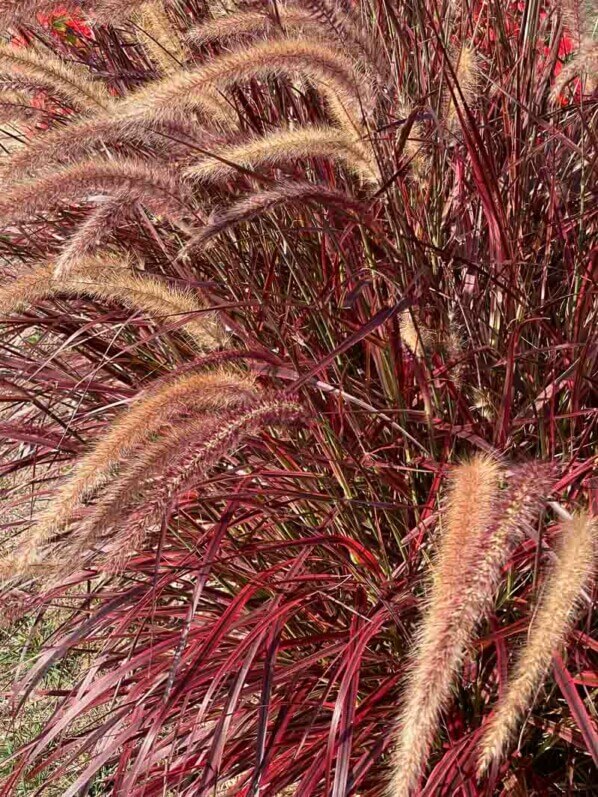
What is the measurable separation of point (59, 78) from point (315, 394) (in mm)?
1002

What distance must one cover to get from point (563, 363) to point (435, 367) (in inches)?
12.7

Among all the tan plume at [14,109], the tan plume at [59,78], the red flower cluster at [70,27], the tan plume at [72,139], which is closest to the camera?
the tan plume at [72,139]

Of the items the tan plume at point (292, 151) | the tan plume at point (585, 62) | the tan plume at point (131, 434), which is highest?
the tan plume at point (292, 151)

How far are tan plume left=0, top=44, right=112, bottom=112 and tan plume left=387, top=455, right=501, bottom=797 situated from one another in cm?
147

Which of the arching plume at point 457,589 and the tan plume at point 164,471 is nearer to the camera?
the arching plume at point 457,589

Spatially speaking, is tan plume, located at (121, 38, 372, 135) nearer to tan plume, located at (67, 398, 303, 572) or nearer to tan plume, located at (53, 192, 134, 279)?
tan plume, located at (53, 192, 134, 279)

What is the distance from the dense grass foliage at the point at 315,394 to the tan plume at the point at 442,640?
30 mm

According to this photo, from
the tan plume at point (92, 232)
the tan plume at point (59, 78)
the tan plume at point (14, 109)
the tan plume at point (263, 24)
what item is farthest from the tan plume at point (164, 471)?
the tan plume at point (14, 109)

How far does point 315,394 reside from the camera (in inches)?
99.5

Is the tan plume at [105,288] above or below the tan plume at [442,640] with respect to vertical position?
above

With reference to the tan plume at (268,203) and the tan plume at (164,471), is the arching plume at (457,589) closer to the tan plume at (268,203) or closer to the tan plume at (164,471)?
the tan plume at (164,471)

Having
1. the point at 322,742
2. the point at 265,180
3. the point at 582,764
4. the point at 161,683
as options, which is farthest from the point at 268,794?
the point at 265,180

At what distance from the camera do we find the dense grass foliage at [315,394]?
6.33ft

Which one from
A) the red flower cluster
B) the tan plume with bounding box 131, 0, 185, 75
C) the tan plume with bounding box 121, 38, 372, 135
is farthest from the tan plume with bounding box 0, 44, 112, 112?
the red flower cluster
